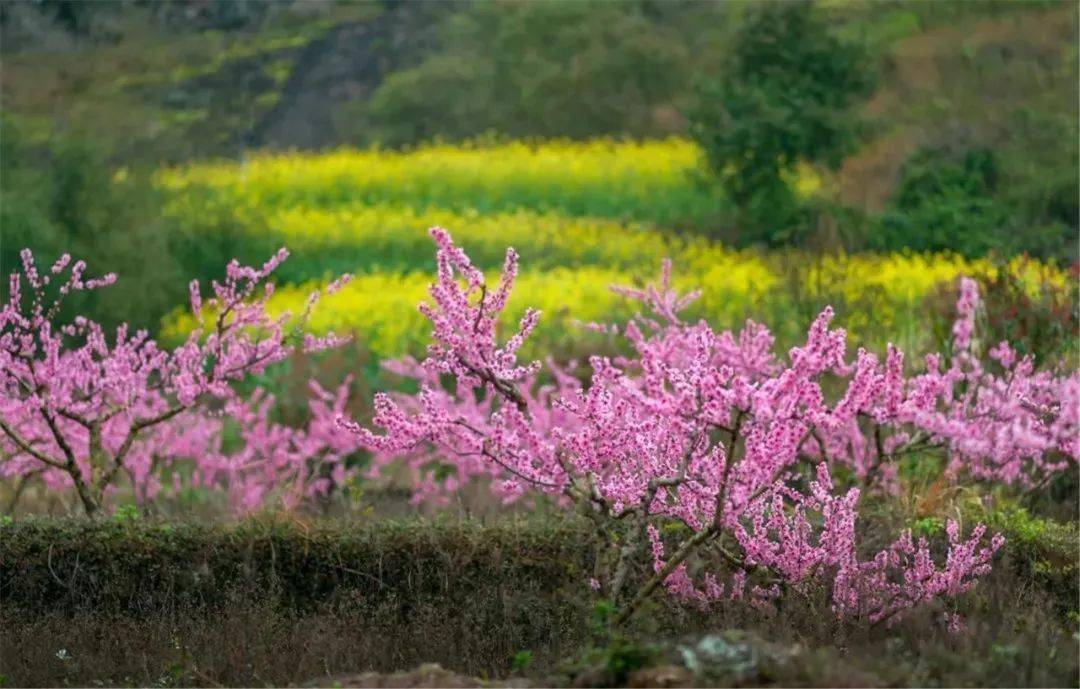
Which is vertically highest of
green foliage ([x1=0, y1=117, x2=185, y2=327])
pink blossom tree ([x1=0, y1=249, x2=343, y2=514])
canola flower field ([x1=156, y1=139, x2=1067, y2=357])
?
pink blossom tree ([x1=0, y1=249, x2=343, y2=514])

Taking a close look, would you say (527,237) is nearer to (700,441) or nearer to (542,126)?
(542,126)

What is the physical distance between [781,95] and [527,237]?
16.0 ft

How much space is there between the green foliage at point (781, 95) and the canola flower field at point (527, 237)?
1.24 metres

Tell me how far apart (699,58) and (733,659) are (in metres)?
31.4

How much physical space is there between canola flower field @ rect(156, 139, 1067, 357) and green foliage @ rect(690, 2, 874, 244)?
1.24 metres

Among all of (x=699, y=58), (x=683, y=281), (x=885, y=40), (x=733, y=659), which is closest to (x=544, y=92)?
(x=699, y=58)

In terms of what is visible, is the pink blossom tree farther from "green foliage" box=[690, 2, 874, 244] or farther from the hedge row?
"green foliage" box=[690, 2, 874, 244]

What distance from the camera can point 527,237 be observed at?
2620cm

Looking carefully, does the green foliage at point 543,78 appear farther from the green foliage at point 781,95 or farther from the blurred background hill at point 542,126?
the green foliage at point 781,95

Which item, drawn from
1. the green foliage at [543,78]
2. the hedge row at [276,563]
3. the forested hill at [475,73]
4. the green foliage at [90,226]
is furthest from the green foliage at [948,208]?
the hedge row at [276,563]

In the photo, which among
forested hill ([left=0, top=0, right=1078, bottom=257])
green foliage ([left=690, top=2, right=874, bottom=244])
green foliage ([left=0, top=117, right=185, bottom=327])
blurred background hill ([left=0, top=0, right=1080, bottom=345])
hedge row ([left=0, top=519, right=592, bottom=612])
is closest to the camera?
hedge row ([left=0, top=519, right=592, bottom=612])

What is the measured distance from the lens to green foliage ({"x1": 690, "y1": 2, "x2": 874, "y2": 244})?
24266 millimetres

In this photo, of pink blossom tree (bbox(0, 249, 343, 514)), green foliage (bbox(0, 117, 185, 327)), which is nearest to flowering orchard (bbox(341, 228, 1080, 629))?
pink blossom tree (bbox(0, 249, 343, 514))

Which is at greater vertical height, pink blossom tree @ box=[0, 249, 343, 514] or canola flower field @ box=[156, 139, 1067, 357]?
pink blossom tree @ box=[0, 249, 343, 514]
